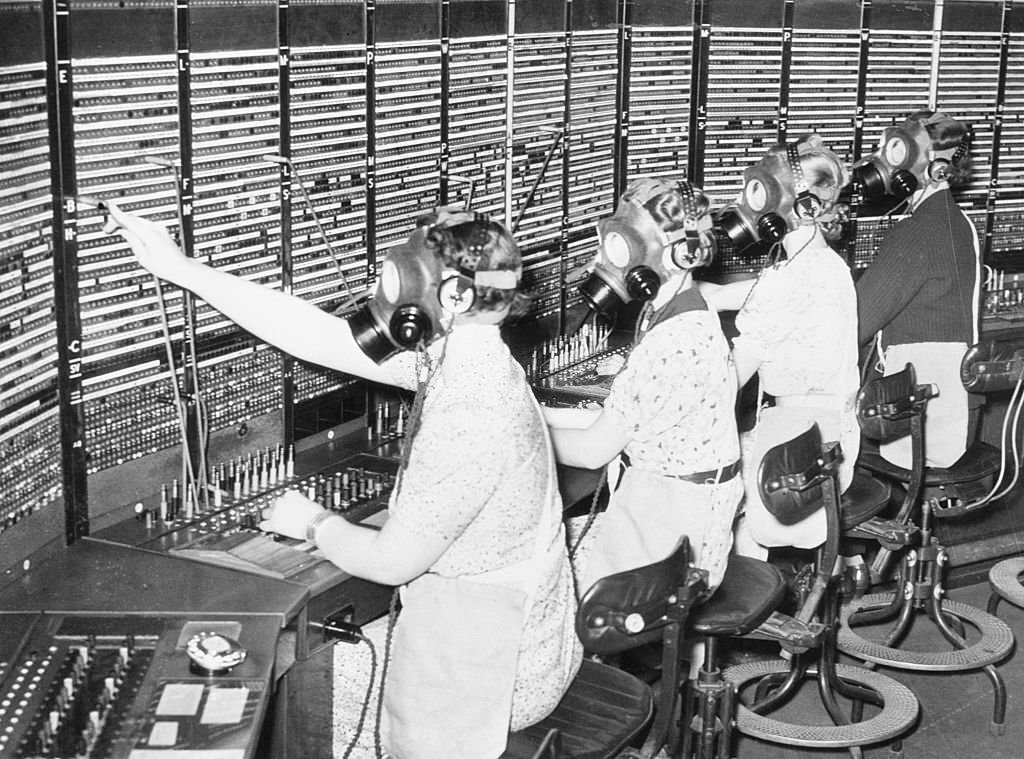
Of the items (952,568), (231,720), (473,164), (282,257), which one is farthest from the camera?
(952,568)

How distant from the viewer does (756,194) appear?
481cm

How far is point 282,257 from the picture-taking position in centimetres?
422

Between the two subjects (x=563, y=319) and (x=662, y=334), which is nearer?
(x=662, y=334)

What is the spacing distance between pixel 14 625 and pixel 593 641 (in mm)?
1226

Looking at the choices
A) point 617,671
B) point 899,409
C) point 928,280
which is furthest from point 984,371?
point 617,671

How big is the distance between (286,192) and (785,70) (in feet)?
8.63

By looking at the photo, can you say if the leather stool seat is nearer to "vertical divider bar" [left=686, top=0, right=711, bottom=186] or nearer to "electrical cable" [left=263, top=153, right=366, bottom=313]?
"electrical cable" [left=263, top=153, right=366, bottom=313]

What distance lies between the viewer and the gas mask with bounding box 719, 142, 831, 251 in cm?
471

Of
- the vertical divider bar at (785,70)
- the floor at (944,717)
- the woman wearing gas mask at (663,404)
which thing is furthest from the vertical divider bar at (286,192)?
the vertical divider bar at (785,70)

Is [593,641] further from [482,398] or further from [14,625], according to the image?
[14,625]

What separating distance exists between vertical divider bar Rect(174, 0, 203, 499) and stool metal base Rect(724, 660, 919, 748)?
1627 millimetres

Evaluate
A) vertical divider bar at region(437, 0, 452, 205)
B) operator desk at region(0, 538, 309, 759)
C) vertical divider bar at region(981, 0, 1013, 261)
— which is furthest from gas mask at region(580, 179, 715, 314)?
vertical divider bar at region(981, 0, 1013, 261)

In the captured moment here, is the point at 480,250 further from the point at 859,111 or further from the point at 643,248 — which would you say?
the point at 859,111

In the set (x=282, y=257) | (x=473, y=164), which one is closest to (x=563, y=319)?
(x=473, y=164)
